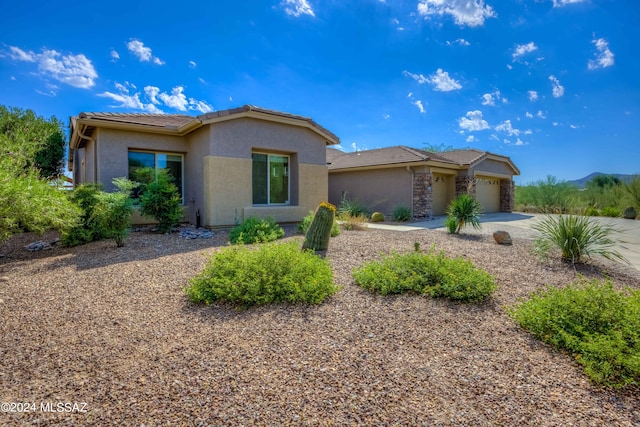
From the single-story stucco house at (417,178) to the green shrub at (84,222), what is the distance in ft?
41.5

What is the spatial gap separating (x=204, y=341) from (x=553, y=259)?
7151 mm

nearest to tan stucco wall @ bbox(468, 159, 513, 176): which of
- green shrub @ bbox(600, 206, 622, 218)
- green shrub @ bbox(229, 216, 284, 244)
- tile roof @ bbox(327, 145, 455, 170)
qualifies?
tile roof @ bbox(327, 145, 455, 170)

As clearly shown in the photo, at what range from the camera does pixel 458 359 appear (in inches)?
119

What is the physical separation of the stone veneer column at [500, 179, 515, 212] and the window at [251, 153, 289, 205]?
55.7 ft

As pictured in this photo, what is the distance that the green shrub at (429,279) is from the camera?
174 inches

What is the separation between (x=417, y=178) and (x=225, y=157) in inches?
388

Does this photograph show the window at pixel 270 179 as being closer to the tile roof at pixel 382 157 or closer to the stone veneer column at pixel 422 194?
the tile roof at pixel 382 157

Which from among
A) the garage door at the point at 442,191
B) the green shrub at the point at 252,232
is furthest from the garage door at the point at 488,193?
the green shrub at the point at 252,232

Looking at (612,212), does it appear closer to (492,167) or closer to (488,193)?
(488,193)

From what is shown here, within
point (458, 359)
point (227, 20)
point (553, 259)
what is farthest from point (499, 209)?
point (458, 359)

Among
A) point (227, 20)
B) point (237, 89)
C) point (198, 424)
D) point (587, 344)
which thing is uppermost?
point (227, 20)

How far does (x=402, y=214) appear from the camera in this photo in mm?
15305

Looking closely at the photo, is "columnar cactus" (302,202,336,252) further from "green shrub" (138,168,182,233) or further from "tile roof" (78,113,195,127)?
"tile roof" (78,113,195,127)

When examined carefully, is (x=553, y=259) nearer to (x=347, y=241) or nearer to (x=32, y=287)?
(x=347, y=241)
